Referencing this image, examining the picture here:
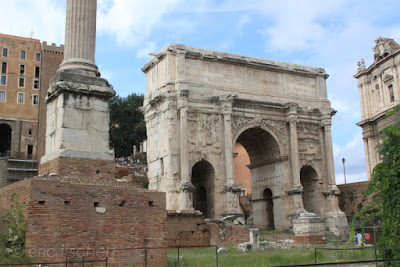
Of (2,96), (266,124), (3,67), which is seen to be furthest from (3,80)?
(266,124)

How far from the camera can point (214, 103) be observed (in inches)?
1281

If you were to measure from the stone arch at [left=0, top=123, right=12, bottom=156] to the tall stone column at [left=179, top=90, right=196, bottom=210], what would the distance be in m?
37.0

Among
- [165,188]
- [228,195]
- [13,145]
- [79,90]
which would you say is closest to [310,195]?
[228,195]

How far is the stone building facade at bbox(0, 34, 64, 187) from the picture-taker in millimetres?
60062

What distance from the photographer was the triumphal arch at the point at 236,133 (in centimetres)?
3106

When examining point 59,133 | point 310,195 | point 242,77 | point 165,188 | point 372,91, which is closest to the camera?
point 59,133

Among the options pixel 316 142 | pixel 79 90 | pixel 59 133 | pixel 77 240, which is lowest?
pixel 77 240

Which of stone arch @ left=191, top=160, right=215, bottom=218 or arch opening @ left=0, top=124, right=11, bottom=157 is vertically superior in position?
arch opening @ left=0, top=124, right=11, bottom=157

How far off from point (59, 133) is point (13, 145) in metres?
53.3

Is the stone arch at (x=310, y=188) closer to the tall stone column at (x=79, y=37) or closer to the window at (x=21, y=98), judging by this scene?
the tall stone column at (x=79, y=37)

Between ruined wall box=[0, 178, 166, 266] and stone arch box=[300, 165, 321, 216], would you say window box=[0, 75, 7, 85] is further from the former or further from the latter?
ruined wall box=[0, 178, 166, 266]

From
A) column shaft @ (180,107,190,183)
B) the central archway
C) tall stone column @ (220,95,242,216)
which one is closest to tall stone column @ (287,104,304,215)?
the central archway

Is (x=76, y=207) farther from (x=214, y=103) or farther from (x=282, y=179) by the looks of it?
(x=282, y=179)

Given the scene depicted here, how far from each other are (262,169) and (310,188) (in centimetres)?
382
